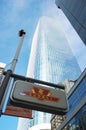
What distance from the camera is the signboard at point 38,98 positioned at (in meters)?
5.61

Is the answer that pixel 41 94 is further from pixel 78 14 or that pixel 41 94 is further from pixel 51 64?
pixel 51 64

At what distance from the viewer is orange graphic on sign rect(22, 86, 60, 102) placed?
231 inches

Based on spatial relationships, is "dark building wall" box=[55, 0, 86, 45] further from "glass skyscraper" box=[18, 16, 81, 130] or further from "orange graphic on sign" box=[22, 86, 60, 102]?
"glass skyscraper" box=[18, 16, 81, 130]

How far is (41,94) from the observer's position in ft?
19.7

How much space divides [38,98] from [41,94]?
21cm

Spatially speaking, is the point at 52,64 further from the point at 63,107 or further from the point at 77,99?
the point at 63,107

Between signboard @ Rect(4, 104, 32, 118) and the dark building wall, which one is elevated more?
signboard @ Rect(4, 104, 32, 118)

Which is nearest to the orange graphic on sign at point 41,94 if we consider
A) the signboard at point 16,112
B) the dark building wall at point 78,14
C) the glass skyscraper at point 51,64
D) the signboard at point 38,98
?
the signboard at point 38,98

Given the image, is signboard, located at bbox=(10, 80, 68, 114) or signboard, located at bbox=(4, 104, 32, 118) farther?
signboard, located at bbox=(4, 104, 32, 118)

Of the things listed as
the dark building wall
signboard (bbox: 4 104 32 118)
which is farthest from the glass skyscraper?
signboard (bbox: 4 104 32 118)

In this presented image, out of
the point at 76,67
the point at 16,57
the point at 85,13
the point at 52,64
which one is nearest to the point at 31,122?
the point at 52,64

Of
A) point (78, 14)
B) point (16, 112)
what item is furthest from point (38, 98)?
point (78, 14)

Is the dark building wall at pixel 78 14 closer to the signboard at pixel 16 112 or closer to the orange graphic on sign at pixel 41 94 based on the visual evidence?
the signboard at pixel 16 112

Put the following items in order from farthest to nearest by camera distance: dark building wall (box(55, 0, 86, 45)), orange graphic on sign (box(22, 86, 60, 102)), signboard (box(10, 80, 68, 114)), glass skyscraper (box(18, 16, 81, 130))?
1. glass skyscraper (box(18, 16, 81, 130))
2. dark building wall (box(55, 0, 86, 45))
3. orange graphic on sign (box(22, 86, 60, 102))
4. signboard (box(10, 80, 68, 114))
